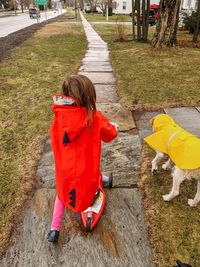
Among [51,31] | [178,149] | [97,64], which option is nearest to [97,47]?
[97,64]

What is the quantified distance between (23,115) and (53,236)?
3.12 m

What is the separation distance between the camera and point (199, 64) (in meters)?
8.93

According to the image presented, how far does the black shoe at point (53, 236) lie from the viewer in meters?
2.59

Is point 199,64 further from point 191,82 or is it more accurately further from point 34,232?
point 34,232

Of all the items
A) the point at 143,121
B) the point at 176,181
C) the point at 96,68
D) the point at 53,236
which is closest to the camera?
the point at 53,236

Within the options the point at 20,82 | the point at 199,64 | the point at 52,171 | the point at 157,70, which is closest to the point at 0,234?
the point at 52,171

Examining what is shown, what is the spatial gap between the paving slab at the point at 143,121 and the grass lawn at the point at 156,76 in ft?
0.80

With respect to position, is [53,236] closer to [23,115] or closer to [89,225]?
[89,225]

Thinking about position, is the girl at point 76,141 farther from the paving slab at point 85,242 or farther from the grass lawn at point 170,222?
the grass lawn at point 170,222

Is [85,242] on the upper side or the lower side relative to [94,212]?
lower

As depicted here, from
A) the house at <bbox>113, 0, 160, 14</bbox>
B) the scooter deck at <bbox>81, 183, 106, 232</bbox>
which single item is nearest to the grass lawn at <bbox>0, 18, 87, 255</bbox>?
the scooter deck at <bbox>81, 183, 106, 232</bbox>

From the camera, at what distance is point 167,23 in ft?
34.8

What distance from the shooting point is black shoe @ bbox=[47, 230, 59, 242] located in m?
2.59

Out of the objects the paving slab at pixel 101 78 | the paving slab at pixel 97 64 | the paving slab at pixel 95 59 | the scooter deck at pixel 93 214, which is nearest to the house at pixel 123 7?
the paving slab at pixel 95 59
